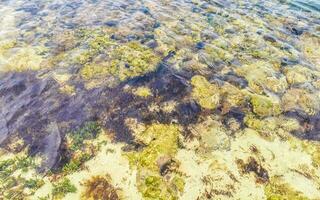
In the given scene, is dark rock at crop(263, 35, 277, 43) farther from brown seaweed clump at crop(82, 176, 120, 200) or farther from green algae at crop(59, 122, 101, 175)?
brown seaweed clump at crop(82, 176, 120, 200)

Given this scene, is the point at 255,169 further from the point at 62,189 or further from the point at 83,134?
the point at 62,189

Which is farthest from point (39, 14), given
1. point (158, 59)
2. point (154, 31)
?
point (158, 59)

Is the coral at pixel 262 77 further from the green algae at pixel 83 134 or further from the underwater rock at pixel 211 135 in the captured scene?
the green algae at pixel 83 134

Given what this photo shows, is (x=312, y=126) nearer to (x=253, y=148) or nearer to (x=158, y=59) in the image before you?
(x=253, y=148)

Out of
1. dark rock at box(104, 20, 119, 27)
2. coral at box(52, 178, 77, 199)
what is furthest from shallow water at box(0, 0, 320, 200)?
dark rock at box(104, 20, 119, 27)

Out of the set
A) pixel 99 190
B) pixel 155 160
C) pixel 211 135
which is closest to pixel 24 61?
pixel 99 190

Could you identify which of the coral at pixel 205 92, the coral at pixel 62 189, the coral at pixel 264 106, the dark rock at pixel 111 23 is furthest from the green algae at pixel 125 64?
the coral at pixel 62 189
